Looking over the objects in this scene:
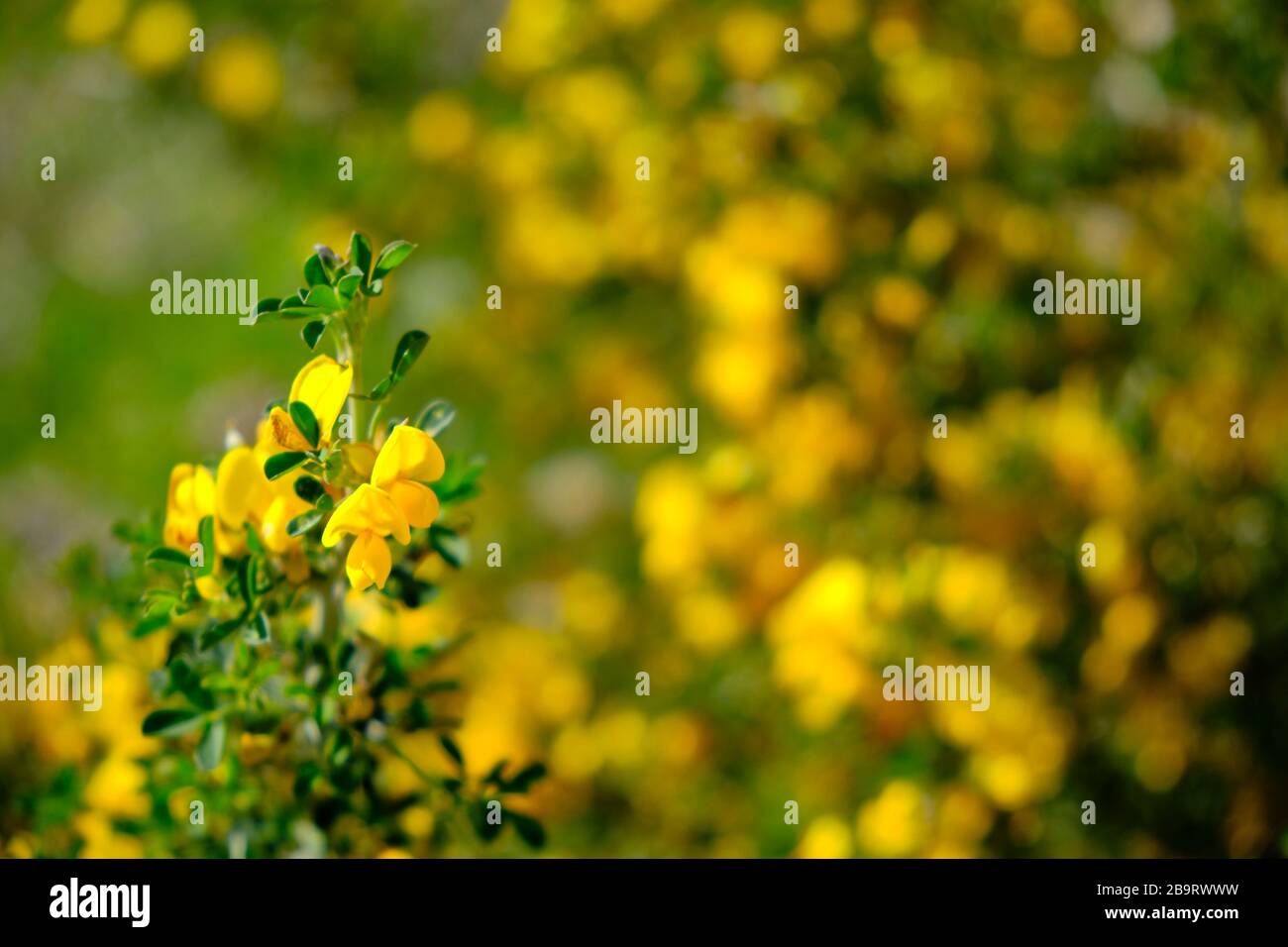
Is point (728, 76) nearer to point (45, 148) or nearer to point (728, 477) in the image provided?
point (728, 477)

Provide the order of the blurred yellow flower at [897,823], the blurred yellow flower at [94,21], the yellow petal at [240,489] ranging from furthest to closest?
the blurred yellow flower at [94,21]
the blurred yellow flower at [897,823]
the yellow petal at [240,489]

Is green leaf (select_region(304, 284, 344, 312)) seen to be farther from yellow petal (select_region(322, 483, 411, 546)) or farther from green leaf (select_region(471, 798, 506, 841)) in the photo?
green leaf (select_region(471, 798, 506, 841))

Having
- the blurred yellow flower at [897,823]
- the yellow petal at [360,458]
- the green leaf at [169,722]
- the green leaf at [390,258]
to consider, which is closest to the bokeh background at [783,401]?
the blurred yellow flower at [897,823]

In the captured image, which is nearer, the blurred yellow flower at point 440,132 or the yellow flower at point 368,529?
the yellow flower at point 368,529

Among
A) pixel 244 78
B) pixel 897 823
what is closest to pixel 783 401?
pixel 897 823

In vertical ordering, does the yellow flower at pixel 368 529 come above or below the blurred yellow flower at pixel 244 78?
below

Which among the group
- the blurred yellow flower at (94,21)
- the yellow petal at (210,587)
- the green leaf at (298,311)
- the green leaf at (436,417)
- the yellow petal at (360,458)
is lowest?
the yellow petal at (210,587)

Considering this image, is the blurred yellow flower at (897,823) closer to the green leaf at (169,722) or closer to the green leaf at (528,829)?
the green leaf at (528,829)
